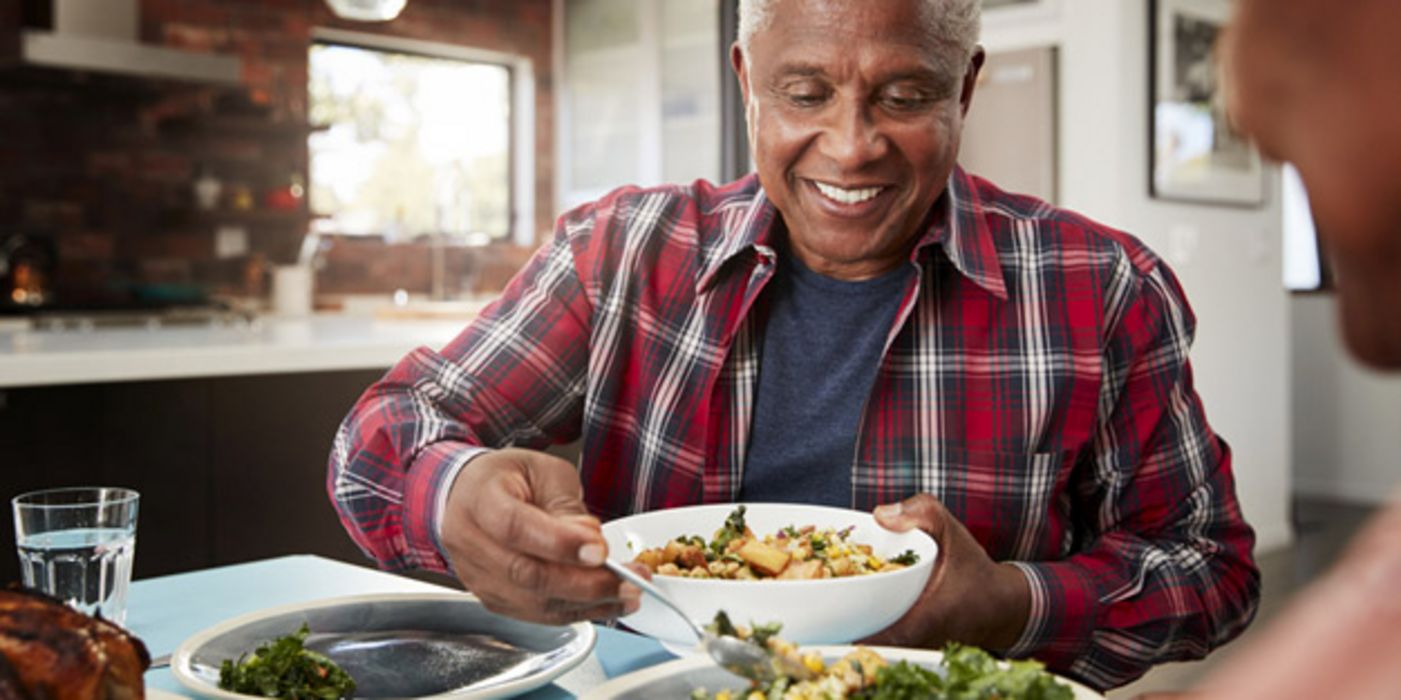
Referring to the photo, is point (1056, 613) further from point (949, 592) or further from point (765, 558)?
point (765, 558)

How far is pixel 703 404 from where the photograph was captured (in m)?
1.44

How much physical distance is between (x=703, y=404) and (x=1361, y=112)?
122 cm

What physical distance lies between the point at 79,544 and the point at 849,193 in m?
0.80

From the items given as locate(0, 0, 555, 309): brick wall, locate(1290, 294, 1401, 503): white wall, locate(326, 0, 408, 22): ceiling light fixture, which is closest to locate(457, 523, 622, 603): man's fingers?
locate(326, 0, 408, 22): ceiling light fixture

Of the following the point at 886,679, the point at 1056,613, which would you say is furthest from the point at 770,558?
the point at 1056,613

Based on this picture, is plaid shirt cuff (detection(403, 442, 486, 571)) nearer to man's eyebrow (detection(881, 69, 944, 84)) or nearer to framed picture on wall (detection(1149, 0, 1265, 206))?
man's eyebrow (detection(881, 69, 944, 84))

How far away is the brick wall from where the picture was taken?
486cm

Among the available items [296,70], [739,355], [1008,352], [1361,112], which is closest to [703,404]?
[739,355]

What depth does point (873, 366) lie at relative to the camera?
144cm

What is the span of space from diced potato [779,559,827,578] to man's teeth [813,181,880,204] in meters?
0.49

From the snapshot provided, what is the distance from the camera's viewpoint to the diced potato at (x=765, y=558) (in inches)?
39.9

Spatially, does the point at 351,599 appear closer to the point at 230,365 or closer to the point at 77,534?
the point at 77,534

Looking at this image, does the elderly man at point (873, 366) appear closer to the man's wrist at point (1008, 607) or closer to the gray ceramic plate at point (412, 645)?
the man's wrist at point (1008, 607)

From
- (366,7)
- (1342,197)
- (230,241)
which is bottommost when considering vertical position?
(1342,197)
